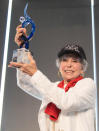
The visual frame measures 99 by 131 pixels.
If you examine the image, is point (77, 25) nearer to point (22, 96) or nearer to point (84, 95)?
point (22, 96)

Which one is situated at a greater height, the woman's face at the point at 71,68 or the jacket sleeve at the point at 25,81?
the woman's face at the point at 71,68

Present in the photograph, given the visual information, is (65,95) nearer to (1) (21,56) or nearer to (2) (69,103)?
(2) (69,103)

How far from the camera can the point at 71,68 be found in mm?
915

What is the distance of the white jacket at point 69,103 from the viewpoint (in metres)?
0.76

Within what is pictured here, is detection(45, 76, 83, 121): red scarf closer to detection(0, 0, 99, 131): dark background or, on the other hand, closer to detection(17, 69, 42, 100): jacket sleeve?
detection(17, 69, 42, 100): jacket sleeve

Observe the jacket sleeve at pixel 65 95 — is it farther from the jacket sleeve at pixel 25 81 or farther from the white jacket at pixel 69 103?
the jacket sleeve at pixel 25 81

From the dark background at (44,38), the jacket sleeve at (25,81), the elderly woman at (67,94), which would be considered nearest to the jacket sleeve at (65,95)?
the elderly woman at (67,94)

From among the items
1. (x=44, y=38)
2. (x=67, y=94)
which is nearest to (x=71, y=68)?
(x=67, y=94)

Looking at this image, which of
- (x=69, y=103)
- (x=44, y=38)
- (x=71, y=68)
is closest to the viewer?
(x=69, y=103)

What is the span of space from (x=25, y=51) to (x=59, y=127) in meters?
0.32

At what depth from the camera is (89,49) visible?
201 cm

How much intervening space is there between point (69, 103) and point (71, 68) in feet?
0.63

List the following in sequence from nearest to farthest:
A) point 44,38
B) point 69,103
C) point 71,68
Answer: point 69,103 → point 71,68 → point 44,38

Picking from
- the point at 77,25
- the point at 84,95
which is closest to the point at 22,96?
the point at 77,25
